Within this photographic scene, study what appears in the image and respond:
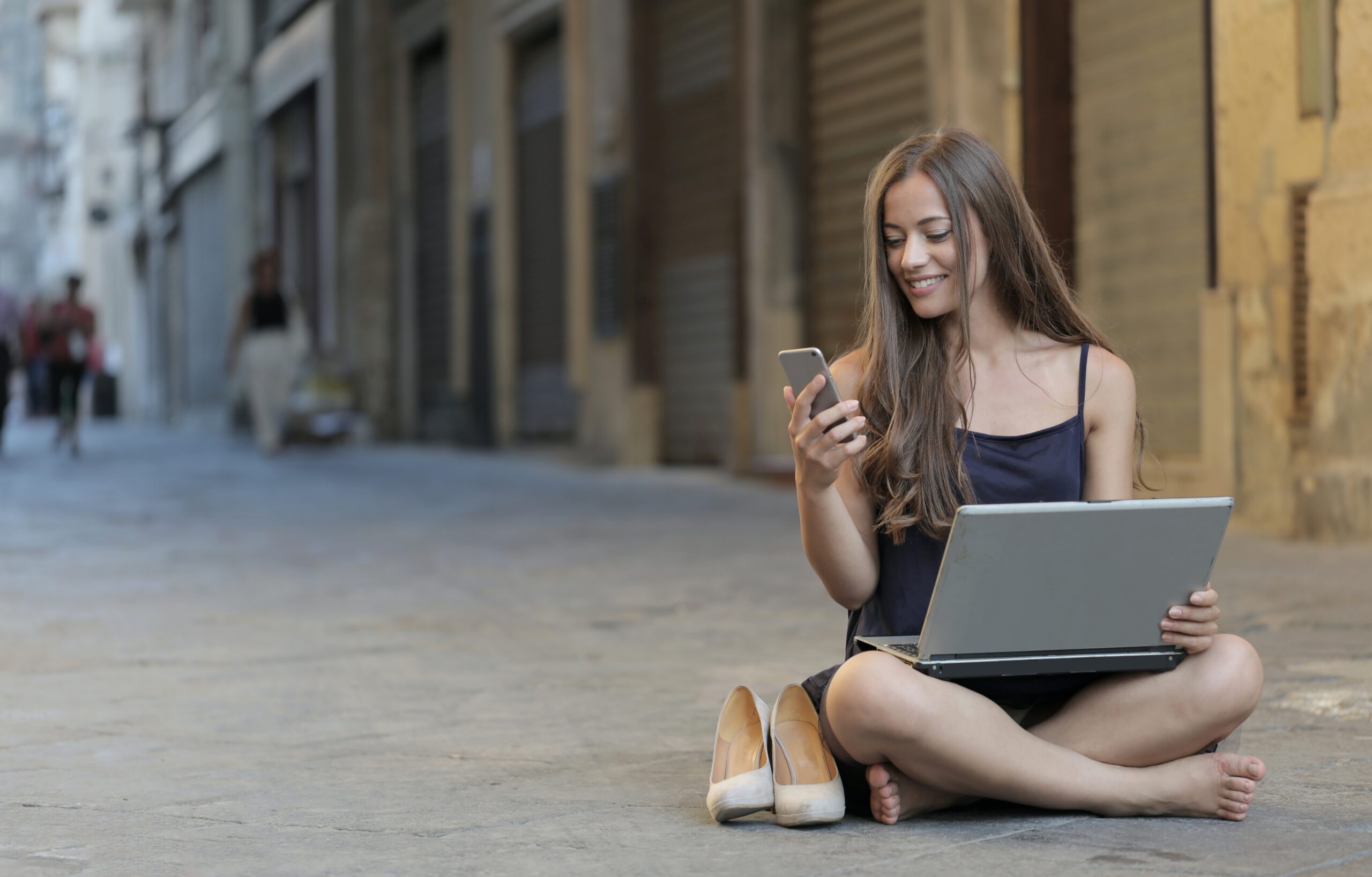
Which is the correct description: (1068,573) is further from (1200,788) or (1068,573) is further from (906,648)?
(1200,788)

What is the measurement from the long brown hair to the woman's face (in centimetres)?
1

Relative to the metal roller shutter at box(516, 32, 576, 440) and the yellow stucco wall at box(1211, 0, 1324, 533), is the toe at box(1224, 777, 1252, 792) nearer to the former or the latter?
the yellow stucco wall at box(1211, 0, 1324, 533)

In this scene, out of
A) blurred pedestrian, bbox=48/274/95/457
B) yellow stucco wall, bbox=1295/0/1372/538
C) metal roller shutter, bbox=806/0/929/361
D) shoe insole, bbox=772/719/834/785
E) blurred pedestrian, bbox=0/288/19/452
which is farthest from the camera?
blurred pedestrian, bbox=0/288/19/452

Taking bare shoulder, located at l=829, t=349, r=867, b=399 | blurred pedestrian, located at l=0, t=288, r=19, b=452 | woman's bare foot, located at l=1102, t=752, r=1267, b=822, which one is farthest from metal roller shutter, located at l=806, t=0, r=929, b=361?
blurred pedestrian, located at l=0, t=288, r=19, b=452

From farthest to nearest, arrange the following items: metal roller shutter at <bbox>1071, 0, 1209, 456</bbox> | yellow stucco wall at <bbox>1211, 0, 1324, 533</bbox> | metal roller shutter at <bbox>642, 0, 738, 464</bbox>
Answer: metal roller shutter at <bbox>642, 0, 738, 464</bbox> < metal roller shutter at <bbox>1071, 0, 1209, 456</bbox> < yellow stucco wall at <bbox>1211, 0, 1324, 533</bbox>

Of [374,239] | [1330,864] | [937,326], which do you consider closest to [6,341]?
[374,239]

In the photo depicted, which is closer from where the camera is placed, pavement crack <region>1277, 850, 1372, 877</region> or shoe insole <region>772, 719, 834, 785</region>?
pavement crack <region>1277, 850, 1372, 877</region>

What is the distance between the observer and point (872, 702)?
2.66 meters

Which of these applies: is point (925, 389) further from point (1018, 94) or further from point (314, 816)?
point (1018, 94)

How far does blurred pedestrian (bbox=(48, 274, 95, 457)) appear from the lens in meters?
17.3

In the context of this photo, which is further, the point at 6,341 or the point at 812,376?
the point at 6,341

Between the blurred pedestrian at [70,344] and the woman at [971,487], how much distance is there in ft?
51.3

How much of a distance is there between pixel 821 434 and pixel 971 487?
1.20 feet

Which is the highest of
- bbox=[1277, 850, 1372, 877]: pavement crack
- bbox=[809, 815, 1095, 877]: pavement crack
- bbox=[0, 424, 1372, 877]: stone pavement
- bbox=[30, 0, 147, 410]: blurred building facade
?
bbox=[30, 0, 147, 410]: blurred building facade
